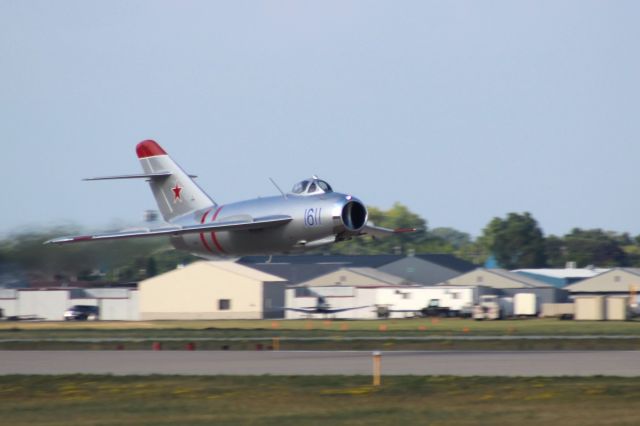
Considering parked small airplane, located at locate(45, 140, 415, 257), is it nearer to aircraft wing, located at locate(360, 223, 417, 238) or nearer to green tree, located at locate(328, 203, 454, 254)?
aircraft wing, located at locate(360, 223, 417, 238)

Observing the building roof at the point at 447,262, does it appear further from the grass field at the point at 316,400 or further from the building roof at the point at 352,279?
the grass field at the point at 316,400

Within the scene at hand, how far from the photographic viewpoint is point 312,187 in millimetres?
35188

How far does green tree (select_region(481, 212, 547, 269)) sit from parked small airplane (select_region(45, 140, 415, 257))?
12558cm

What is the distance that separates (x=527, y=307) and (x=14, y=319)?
34587 mm

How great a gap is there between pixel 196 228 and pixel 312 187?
4.64 m

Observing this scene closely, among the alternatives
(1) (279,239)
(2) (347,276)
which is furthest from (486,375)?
(2) (347,276)

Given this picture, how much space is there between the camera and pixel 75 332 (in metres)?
51.0

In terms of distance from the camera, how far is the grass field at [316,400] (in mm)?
17531

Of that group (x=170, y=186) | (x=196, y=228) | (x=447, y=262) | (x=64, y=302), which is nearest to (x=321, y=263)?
(x=447, y=262)

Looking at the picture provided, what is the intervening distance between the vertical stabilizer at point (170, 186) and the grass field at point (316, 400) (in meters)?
15.9

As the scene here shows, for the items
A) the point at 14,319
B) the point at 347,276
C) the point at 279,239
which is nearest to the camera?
the point at 279,239

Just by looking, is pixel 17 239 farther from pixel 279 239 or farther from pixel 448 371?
pixel 448 371

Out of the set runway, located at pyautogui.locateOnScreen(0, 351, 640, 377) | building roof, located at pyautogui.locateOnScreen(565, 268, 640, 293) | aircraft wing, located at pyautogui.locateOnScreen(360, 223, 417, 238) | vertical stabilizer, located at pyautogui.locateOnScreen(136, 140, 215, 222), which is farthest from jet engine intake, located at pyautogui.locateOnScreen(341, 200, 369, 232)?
building roof, located at pyautogui.locateOnScreen(565, 268, 640, 293)

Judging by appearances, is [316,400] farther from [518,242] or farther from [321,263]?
[518,242]
